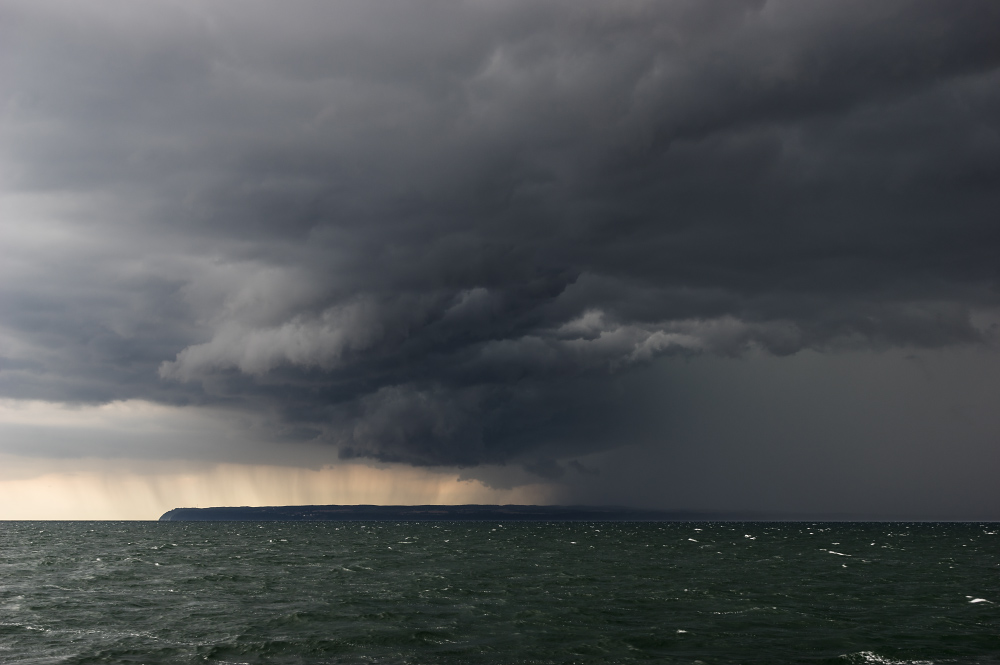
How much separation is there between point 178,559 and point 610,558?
175 feet

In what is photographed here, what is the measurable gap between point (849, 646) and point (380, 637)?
71.7 ft

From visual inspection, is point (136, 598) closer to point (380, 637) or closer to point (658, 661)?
point (380, 637)

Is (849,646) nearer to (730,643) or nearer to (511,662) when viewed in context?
(730,643)

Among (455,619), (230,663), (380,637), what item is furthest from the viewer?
(455,619)

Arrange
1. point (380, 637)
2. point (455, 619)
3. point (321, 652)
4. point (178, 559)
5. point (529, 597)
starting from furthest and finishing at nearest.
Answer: point (178, 559)
point (529, 597)
point (455, 619)
point (380, 637)
point (321, 652)

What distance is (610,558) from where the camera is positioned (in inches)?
3807

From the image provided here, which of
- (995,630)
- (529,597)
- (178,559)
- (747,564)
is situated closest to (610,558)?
(747,564)

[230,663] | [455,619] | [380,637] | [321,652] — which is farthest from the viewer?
[455,619]

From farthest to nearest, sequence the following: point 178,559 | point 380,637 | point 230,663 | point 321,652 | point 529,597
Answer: point 178,559 → point 529,597 → point 380,637 → point 321,652 → point 230,663

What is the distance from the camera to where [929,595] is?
5425cm

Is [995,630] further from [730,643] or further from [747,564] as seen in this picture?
[747,564]

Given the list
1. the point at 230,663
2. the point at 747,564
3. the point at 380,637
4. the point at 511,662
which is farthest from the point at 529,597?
the point at 747,564

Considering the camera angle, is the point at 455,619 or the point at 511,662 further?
the point at 455,619

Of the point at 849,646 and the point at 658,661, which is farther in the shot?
the point at 849,646
